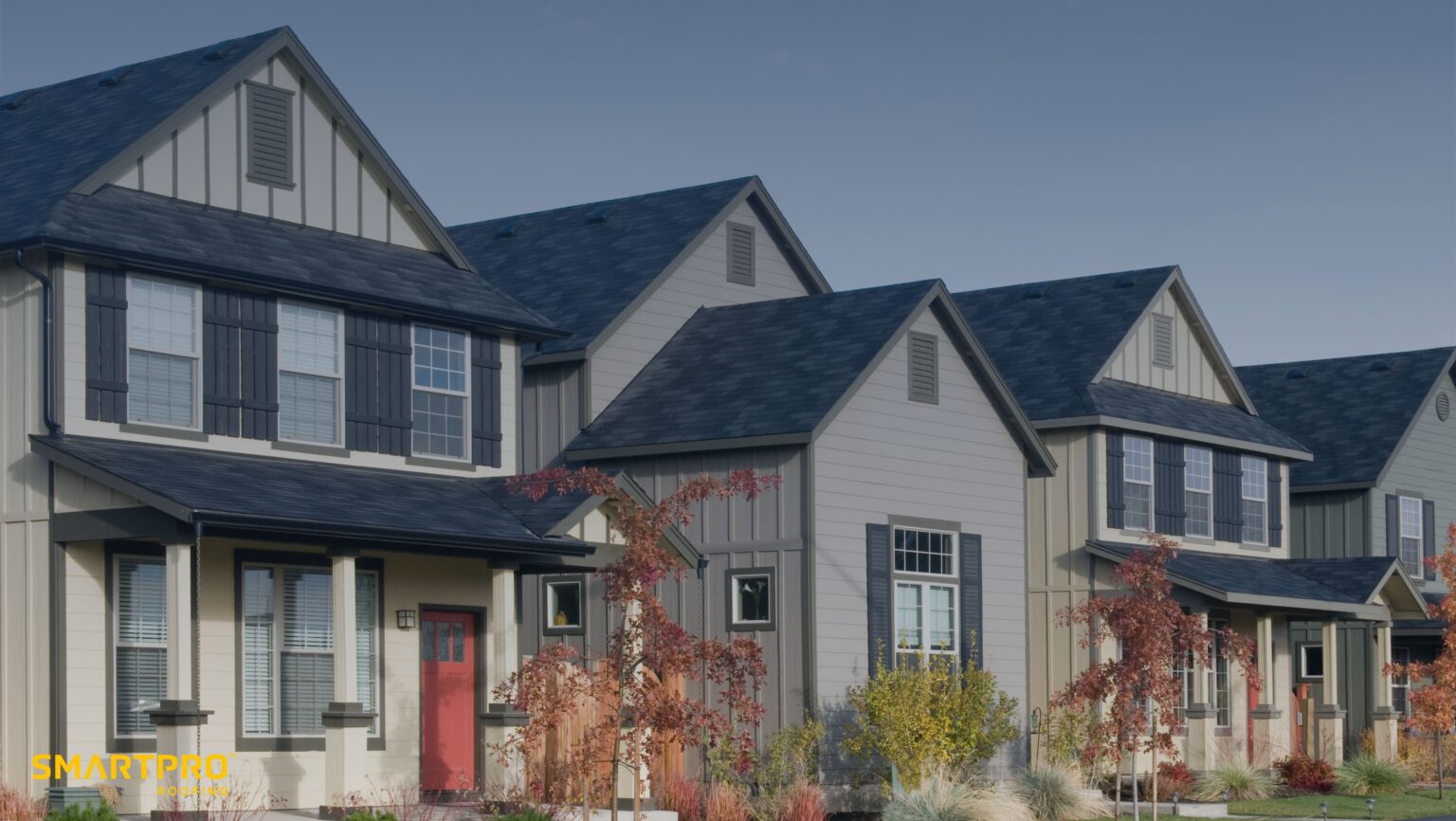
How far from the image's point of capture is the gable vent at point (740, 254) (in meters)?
33.0

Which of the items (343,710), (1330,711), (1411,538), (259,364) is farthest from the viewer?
(1411,538)

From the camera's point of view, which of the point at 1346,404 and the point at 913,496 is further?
the point at 1346,404

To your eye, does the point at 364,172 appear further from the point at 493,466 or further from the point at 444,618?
the point at 444,618

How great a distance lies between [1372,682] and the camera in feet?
131

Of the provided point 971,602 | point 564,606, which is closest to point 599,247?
point 564,606

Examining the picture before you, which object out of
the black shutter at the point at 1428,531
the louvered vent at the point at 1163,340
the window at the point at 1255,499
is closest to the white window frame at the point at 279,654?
the louvered vent at the point at 1163,340

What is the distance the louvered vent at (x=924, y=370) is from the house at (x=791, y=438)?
3 cm

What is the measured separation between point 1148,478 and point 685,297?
9.45 m

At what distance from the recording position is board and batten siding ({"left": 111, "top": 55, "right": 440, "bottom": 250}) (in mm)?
24000

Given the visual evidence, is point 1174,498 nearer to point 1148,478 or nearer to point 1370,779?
point 1148,478

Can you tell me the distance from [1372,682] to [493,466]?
2089cm

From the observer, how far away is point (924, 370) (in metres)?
29.7

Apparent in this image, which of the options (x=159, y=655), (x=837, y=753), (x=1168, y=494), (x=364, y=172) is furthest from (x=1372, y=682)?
(x=159, y=655)

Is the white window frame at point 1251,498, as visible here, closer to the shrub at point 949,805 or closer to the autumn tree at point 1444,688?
the autumn tree at point 1444,688
